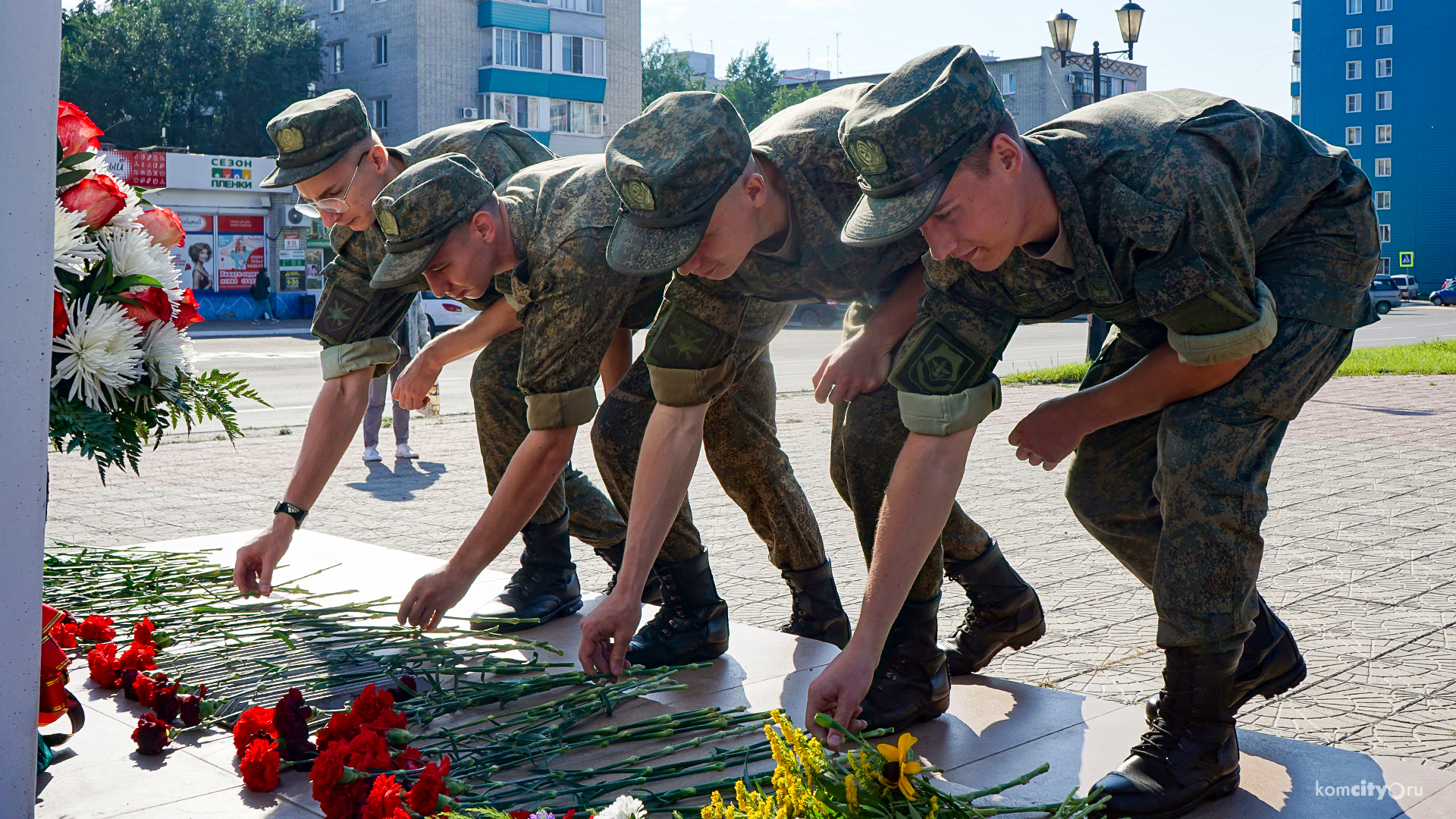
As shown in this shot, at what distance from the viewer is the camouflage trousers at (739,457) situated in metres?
3.82

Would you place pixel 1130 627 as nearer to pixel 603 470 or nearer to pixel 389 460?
pixel 603 470

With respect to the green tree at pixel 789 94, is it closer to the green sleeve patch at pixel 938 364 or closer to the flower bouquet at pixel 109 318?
the flower bouquet at pixel 109 318

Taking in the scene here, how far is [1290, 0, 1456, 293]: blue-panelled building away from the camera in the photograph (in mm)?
62281

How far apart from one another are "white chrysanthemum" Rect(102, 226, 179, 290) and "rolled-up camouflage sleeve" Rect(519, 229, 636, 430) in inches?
38.1

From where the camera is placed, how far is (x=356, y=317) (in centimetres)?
401

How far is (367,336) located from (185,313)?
2.92ft

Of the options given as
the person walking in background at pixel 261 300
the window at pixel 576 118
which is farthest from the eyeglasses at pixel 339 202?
the window at pixel 576 118

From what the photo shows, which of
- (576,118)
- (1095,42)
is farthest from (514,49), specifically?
(1095,42)

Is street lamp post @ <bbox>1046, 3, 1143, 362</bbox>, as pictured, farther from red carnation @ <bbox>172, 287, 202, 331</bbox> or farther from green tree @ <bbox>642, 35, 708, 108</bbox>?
green tree @ <bbox>642, 35, 708, 108</bbox>

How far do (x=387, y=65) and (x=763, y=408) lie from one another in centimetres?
4095

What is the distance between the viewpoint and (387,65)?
135ft

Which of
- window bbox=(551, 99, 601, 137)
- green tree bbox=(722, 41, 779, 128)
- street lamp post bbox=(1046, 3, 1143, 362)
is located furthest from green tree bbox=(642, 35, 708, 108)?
street lamp post bbox=(1046, 3, 1143, 362)

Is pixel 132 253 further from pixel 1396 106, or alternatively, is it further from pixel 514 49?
pixel 1396 106

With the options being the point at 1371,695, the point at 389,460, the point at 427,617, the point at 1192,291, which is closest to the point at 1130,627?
the point at 1371,695
